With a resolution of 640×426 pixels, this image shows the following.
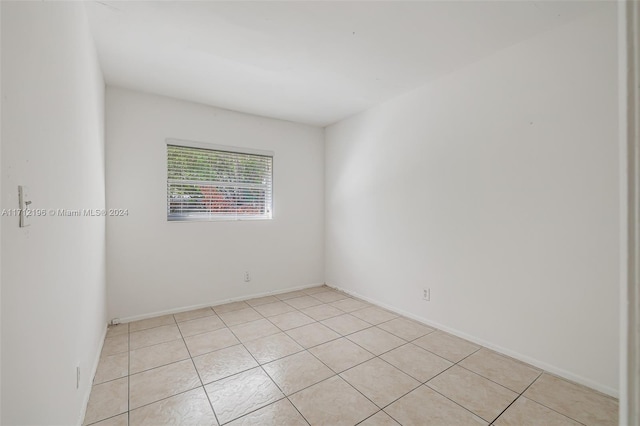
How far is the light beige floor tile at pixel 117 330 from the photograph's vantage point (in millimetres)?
2713

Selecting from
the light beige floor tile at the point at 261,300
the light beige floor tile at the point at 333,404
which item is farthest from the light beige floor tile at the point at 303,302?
Result: the light beige floor tile at the point at 333,404

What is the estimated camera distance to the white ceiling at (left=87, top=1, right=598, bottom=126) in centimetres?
188

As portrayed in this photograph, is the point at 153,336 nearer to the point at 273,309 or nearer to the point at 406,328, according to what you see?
the point at 273,309

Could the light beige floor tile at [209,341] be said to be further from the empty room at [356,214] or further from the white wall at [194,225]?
the white wall at [194,225]

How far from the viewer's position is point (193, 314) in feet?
10.6

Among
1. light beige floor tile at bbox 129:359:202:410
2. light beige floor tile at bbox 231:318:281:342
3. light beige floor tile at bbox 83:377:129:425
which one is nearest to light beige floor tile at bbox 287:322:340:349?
light beige floor tile at bbox 231:318:281:342

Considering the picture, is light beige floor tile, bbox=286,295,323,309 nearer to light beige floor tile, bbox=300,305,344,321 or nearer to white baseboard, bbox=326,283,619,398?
light beige floor tile, bbox=300,305,344,321

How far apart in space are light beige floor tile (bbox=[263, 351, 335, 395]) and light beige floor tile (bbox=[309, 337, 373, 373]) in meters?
0.07

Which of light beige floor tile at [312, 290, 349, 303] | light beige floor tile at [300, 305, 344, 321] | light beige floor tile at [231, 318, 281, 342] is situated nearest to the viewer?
light beige floor tile at [231, 318, 281, 342]

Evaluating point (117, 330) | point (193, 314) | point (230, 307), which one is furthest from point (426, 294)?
point (117, 330)

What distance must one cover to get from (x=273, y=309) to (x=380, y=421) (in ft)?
6.40

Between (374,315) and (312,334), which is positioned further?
(374,315)

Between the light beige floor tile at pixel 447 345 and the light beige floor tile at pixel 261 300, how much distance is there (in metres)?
1.83

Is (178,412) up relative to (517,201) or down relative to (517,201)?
down
